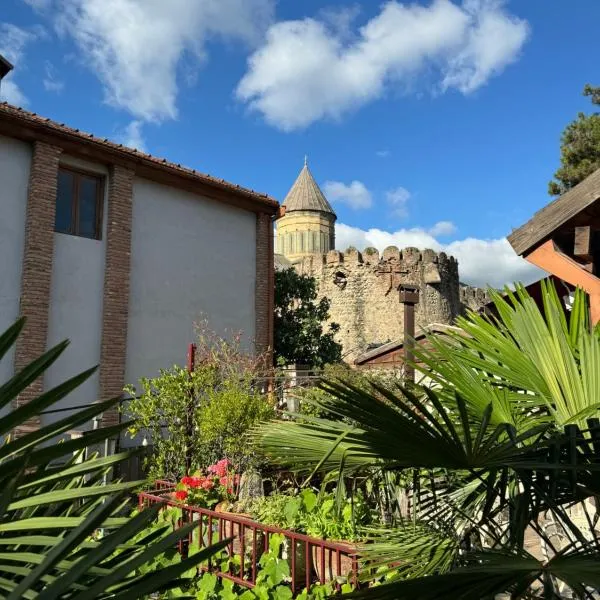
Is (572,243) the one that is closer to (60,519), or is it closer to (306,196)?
(60,519)

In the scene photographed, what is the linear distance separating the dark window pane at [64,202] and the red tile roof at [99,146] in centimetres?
67

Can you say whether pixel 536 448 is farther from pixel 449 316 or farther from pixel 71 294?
pixel 449 316

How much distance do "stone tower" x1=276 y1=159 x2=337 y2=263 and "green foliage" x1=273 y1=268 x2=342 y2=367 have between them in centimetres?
3211

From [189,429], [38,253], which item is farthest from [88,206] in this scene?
[189,429]

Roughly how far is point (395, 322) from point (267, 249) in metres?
16.2

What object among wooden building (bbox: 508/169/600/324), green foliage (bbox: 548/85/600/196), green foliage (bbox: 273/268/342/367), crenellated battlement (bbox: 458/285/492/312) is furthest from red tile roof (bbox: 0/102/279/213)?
crenellated battlement (bbox: 458/285/492/312)

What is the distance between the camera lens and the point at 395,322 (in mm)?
29109

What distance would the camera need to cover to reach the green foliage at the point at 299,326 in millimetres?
15484

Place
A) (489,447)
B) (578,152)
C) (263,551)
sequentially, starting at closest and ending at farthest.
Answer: (489,447) → (263,551) → (578,152)

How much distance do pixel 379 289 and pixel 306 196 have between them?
22.6 meters

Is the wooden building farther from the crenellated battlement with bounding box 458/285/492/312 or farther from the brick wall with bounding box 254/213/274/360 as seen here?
the crenellated battlement with bounding box 458/285/492/312

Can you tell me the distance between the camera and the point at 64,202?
35.4 feet

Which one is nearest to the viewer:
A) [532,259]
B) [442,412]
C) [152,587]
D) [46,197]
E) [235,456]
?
[152,587]

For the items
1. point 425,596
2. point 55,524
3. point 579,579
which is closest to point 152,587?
point 55,524
